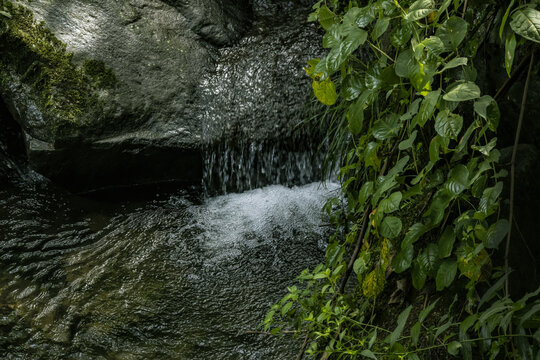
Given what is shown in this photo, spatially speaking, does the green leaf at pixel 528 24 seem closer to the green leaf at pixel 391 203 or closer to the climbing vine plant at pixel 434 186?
the climbing vine plant at pixel 434 186

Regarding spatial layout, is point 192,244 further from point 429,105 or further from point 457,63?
point 457,63

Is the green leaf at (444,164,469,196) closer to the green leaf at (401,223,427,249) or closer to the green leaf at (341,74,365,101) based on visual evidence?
the green leaf at (401,223,427,249)

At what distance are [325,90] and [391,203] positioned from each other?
41 centimetres

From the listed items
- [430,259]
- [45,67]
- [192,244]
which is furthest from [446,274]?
[45,67]

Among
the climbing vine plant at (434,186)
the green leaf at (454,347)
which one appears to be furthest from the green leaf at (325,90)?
the green leaf at (454,347)

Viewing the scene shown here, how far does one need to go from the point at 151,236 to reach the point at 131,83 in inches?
54.6

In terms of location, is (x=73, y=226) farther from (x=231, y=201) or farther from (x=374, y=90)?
(x=374, y=90)

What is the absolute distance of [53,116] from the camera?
13.1 feet

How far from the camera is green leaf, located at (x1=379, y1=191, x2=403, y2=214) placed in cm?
154

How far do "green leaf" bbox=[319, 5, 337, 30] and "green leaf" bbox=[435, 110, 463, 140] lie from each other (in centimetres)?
55

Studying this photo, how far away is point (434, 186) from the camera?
1709mm

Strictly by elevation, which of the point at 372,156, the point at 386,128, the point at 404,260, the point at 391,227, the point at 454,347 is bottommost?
the point at 454,347

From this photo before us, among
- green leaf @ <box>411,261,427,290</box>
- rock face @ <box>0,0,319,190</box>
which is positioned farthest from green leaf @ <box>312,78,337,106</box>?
rock face @ <box>0,0,319,190</box>

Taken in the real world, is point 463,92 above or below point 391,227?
above
